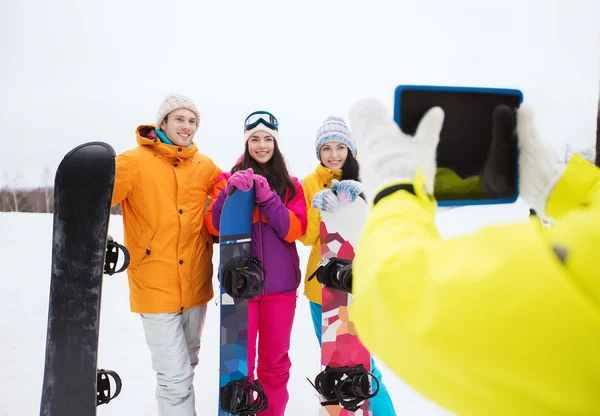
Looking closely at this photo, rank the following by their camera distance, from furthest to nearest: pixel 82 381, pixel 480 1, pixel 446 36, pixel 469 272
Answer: pixel 446 36
pixel 480 1
pixel 82 381
pixel 469 272

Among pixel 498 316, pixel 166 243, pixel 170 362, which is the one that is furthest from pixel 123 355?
pixel 498 316

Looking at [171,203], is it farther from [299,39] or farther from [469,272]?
[299,39]

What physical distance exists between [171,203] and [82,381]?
3.41ft

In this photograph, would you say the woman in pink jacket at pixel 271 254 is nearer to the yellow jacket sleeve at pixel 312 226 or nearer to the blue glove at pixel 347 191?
the yellow jacket sleeve at pixel 312 226

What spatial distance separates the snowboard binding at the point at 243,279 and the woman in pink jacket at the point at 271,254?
148mm

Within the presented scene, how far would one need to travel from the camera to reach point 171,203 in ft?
6.85

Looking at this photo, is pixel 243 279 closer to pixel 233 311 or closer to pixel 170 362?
pixel 233 311

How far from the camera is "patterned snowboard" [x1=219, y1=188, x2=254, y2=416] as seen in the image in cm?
213

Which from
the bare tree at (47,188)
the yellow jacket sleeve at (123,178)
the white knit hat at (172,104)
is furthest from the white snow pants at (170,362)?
the bare tree at (47,188)

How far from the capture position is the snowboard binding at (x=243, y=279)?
80.3 inches

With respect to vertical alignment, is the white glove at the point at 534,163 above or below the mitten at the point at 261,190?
above

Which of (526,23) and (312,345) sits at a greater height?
(526,23)

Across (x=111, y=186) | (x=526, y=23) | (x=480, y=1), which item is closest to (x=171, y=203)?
(x=111, y=186)

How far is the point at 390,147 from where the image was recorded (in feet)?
2.04
